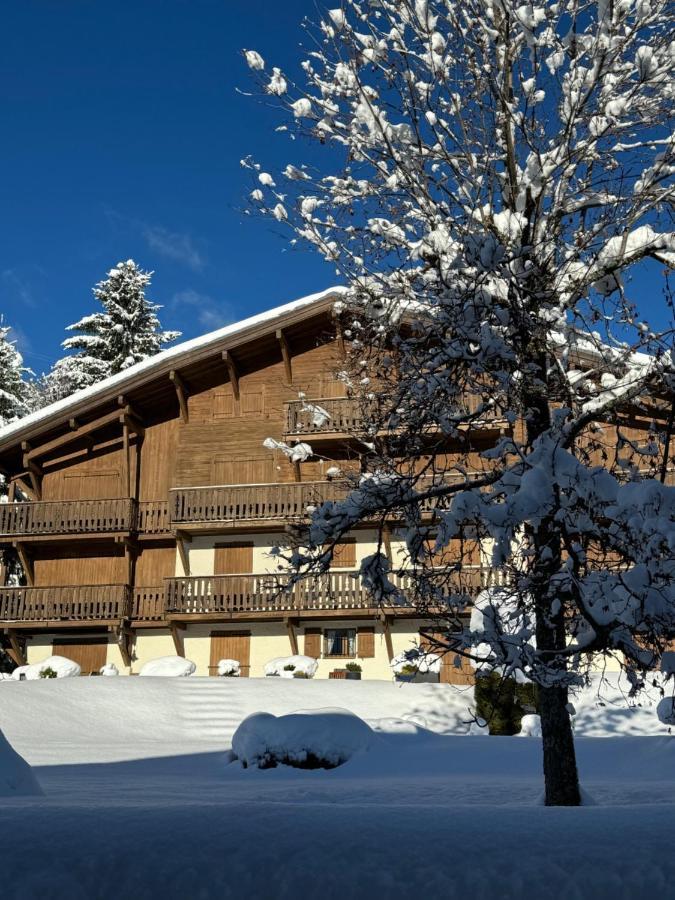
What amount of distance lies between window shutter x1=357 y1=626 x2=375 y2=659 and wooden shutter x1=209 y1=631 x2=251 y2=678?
3.38 metres

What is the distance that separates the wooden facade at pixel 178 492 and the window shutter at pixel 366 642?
2.3 inches

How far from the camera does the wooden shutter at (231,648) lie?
27219 millimetres

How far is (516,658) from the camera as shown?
251 inches

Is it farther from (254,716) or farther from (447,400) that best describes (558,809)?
(254,716)

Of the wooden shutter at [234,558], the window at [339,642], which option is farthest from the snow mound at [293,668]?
the wooden shutter at [234,558]

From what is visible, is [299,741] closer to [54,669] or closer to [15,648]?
[54,669]

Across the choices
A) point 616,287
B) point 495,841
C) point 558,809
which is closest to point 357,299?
point 616,287

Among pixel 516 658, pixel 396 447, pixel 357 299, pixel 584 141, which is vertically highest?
pixel 584 141

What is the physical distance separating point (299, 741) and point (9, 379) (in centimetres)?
2646

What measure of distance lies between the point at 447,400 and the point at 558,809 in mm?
4687

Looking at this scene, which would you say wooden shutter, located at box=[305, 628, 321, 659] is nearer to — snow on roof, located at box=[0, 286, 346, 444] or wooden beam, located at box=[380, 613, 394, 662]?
wooden beam, located at box=[380, 613, 394, 662]

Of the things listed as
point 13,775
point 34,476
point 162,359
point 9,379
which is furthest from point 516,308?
point 9,379

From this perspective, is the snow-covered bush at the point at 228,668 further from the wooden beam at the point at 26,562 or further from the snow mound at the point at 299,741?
the snow mound at the point at 299,741

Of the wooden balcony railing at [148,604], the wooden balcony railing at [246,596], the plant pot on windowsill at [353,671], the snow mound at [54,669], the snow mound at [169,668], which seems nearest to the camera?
the snow mound at [54,669]
